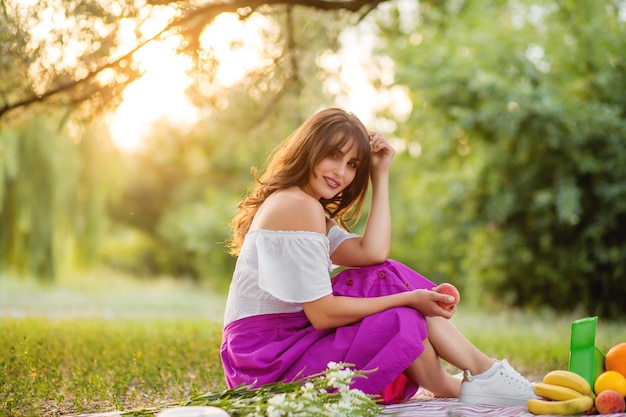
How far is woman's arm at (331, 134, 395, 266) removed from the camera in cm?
327

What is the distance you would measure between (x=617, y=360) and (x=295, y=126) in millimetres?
7078

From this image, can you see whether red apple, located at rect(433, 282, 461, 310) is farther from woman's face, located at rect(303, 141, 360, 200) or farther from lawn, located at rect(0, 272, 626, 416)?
lawn, located at rect(0, 272, 626, 416)

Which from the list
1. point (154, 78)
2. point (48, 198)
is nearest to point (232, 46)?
point (154, 78)

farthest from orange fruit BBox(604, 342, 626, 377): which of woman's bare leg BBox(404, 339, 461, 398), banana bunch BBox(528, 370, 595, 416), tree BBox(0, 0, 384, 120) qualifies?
tree BBox(0, 0, 384, 120)

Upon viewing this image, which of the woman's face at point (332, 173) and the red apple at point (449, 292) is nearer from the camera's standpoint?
the red apple at point (449, 292)

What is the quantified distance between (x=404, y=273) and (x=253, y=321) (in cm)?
66

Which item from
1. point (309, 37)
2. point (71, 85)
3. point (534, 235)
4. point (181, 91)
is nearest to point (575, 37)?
point (534, 235)

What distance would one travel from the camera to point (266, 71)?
6914 millimetres

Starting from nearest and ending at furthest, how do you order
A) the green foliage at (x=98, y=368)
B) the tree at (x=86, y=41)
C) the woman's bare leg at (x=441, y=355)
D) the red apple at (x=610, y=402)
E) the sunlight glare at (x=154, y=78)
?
the red apple at (x=610, y=402) < the woman's bare leg at (x=441, y=355) < the green foliage at (x=98, y=368) < the tree at (x=86, y=41) < the sunlight glare at (x=154, y=78)

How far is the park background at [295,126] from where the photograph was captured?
4.98m

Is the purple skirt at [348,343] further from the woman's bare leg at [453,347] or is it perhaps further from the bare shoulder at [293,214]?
the bare shoulder at [293,214]

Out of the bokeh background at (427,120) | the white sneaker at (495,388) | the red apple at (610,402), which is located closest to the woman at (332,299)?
the white sneaker at (495,388)

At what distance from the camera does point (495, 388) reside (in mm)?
3131

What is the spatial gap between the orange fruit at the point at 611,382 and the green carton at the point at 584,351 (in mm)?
90
